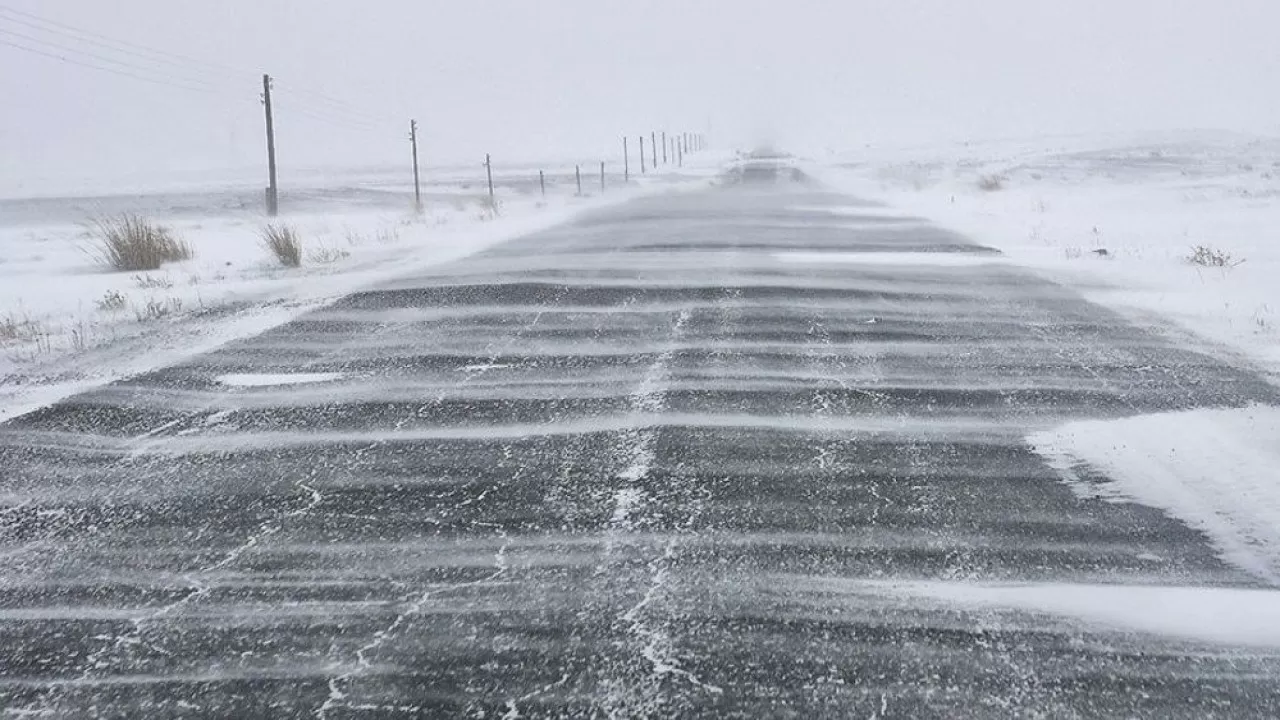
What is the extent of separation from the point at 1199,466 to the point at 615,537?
8.88 ft

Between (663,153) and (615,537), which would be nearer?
(615,537)

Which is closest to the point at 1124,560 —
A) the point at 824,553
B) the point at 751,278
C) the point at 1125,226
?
the point at 824,553

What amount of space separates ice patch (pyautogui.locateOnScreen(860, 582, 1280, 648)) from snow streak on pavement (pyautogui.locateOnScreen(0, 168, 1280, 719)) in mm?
16

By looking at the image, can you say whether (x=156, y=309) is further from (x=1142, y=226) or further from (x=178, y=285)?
(x=1142, y=226)

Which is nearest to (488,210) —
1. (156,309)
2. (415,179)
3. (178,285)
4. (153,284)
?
(415,179)

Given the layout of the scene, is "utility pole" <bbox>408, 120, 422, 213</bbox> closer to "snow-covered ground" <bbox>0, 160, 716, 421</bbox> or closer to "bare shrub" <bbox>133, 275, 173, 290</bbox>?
"snow-covered ground" <bbox>0, 160, 716, 421</bbox>

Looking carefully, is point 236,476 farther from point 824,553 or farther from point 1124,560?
point 1124,560

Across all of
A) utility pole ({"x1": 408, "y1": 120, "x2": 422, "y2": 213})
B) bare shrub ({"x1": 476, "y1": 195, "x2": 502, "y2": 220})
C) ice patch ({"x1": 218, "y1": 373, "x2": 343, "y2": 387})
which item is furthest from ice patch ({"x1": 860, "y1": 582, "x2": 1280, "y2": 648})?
utility pole ({"x1": 408, "y1": 120, "x2": 422, "y2": 213})

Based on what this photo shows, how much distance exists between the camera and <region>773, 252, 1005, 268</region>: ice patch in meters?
12.7

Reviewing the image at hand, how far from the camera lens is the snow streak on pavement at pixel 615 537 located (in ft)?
9.54

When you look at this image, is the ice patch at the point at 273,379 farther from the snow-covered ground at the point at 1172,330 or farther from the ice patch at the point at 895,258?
the ice patch at the point at 895,258

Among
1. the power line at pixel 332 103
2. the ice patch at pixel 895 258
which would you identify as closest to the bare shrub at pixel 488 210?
the ice patch at pixel 895 258

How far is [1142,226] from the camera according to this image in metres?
18.9

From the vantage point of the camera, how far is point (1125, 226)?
19047 millimetres
